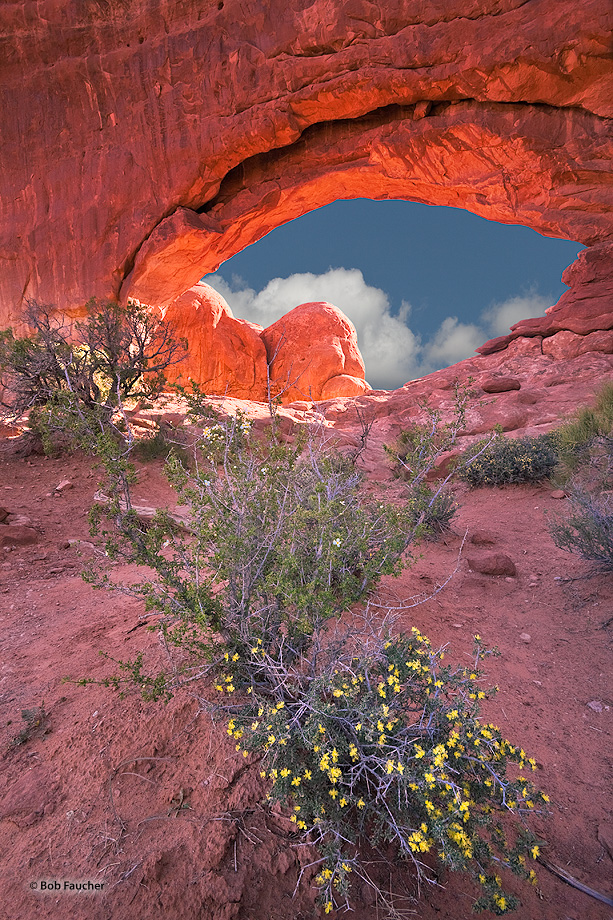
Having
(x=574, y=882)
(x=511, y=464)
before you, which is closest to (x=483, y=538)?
(x=511, y=464)

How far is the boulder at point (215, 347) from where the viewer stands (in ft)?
71.6

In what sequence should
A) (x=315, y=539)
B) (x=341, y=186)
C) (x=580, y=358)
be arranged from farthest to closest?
Result: 1. (x=341, y=186)
2. (x=580, y=358)
3. (x=315, y=539)

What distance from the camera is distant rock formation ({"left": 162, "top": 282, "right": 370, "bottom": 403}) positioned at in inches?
866

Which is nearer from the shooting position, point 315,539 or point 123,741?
point 123,741

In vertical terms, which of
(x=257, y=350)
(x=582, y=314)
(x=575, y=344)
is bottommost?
(x=575, y=344)

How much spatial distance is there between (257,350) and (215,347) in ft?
7.40

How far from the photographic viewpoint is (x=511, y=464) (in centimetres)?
602

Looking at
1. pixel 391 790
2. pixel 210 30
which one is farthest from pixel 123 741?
pixel 210 30

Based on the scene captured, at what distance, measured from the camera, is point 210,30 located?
1126 centimetres

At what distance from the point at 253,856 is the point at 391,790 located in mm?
561

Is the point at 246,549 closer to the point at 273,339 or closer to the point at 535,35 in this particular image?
the point at 535,35

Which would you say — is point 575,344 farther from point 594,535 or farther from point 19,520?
point 19,520

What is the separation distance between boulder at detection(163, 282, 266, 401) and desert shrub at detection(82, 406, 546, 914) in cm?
1973

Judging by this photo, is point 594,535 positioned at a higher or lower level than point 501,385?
lower
